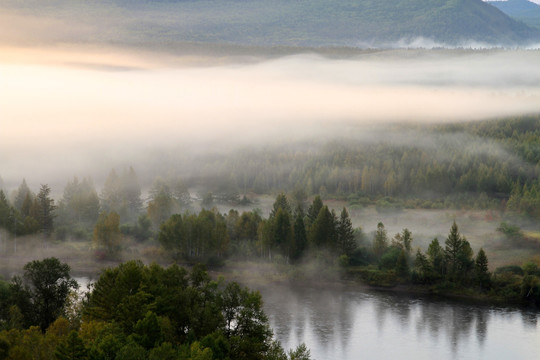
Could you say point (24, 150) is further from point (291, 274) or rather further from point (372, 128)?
point (291, 274)

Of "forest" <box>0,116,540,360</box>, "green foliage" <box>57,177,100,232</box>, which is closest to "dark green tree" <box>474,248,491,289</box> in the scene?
"forest" <box>0,116,540,360</box>

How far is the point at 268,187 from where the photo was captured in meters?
159

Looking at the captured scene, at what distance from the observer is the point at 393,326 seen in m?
77.1

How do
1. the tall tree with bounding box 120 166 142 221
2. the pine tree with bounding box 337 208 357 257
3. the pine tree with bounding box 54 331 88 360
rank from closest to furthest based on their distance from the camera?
the pine tree with bounding box 54 331 88 360, the pine tree with bounding box 337 208 357 257, the tall tree with bounding box 120 166 142 221

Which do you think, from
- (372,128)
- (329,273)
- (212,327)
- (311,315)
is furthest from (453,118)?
(212,327)

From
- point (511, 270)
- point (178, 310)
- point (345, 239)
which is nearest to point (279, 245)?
point (345, 239)

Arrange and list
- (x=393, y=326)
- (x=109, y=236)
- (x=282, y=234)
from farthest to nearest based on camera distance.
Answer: (x=109, y=236)
(x=282, y=234)
(x=393, y=326)

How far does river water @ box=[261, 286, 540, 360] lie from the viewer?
69.3 meters

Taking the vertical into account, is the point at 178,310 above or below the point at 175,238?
above

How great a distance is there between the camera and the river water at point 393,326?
6931cm

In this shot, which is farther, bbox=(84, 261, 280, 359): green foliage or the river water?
the river water

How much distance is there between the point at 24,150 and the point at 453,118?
94057 mm

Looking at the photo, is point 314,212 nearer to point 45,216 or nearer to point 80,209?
point 80,209

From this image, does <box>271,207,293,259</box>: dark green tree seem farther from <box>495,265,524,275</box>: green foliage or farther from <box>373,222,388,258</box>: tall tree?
<box>495,265,524,275</box>: green foliage
